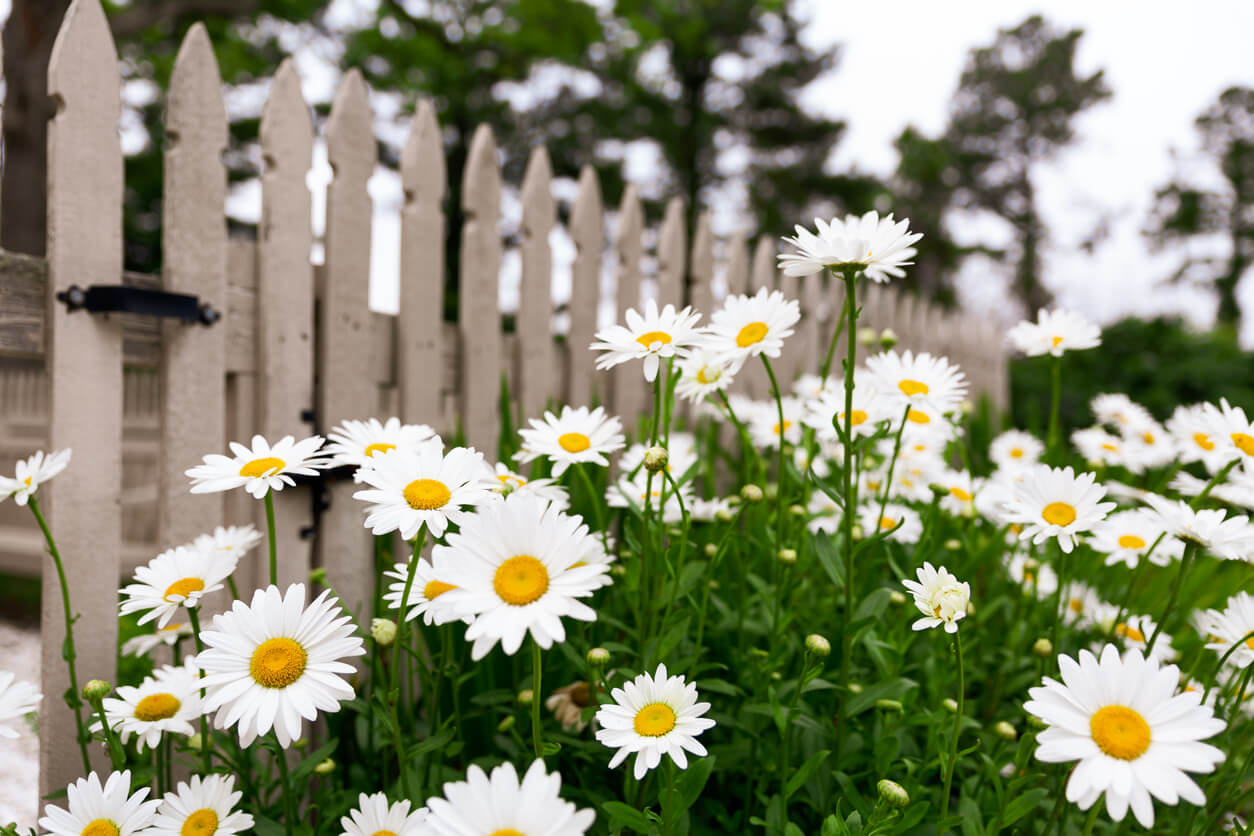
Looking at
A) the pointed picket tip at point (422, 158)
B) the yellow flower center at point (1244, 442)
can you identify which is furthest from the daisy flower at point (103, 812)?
the pointed picket tip at point (422, 158)

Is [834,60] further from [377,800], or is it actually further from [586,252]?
[377,800]

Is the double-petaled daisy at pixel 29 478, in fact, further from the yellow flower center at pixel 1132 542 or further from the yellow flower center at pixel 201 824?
the yellow flower center at pixel 1132 542

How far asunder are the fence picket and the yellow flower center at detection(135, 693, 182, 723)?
0.49 metres

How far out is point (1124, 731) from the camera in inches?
23.6

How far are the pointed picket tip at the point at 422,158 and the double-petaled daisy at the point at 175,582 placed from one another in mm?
1215

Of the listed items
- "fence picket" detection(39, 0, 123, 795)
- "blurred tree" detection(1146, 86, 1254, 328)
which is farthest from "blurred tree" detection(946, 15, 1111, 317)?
"fence picket" detection(39, 0, 123, 795)

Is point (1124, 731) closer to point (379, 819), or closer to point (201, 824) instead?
point (379, 819)

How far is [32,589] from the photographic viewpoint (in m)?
4.61

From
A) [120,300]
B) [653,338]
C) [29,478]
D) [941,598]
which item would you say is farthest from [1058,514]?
[120,300]

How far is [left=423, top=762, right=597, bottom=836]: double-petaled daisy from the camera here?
1.81ft

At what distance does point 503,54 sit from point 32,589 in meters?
7.58

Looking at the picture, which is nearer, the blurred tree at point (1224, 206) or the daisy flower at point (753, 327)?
A: the daisy flower at point (753, 327)

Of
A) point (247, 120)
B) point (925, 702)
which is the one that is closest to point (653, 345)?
point (925, 702)

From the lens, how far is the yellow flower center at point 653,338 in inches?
36.0
